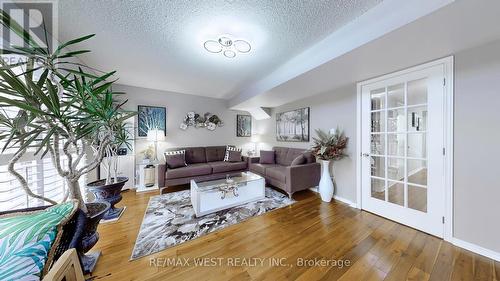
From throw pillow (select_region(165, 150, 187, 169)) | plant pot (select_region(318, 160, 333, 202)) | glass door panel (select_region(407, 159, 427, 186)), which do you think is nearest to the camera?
glass door panel (select_region(407, 159, 427, 186))

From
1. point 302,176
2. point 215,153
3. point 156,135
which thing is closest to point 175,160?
point 156,135

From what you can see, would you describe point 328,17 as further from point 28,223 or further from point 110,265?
point 110,265

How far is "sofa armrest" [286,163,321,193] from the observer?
2807mm

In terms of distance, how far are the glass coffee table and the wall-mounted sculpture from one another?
2051 mm

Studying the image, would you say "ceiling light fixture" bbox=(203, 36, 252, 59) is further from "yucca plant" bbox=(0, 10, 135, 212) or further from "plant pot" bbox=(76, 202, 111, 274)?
"plant pot" bbox=(76, 202, 111, 274)

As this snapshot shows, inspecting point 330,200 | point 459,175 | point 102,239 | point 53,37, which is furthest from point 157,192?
point 459,175

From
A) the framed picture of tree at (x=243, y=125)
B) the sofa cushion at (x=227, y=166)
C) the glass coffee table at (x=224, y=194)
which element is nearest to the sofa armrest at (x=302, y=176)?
the glass coffee table at (x=224, y=194)

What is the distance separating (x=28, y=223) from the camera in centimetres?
84

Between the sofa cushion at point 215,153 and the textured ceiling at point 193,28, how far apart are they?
2.18 m

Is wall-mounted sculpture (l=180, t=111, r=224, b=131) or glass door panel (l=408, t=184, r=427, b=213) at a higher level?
wall-mounted sculpture (l=180, t=111, r=224, b=131)

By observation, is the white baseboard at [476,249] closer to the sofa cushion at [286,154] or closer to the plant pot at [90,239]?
the sofa cushion at [286,154]

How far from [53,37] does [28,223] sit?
204 cm

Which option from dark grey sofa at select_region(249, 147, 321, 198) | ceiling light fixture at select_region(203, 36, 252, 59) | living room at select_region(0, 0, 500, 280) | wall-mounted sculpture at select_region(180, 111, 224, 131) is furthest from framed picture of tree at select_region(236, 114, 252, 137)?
ceiling light fixture at select_region(203, 36, 252, 59)

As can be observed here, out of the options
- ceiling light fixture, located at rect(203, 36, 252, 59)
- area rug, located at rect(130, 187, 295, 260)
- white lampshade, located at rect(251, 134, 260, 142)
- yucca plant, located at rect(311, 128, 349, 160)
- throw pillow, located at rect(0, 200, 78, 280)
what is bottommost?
area rug, located at rect(130, 187, 295, 260)
